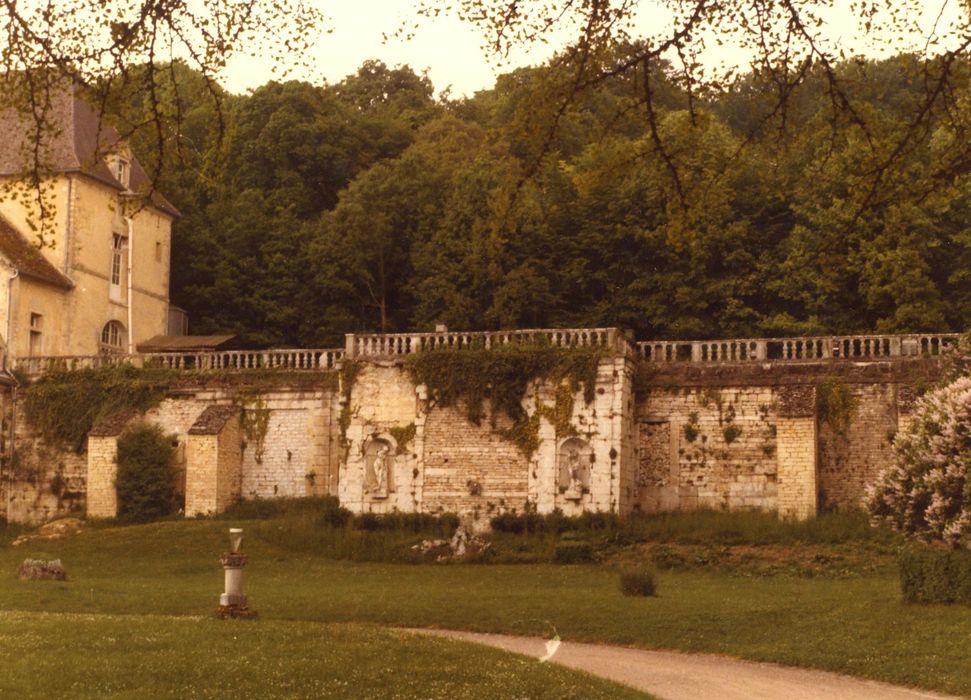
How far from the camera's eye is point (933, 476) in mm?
21938

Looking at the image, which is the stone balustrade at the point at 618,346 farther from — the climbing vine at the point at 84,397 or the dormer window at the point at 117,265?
the dormer window at the point at 117,265

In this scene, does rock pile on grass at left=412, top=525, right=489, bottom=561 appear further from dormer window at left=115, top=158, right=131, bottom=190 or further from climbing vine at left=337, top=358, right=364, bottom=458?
dormer window at left=115, top=158, right=131, bottom=190

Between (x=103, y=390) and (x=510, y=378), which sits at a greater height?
(x=510, y=378)

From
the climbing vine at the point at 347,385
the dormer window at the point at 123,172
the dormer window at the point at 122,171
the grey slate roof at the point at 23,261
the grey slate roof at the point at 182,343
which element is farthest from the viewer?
the grey slate roof at the point at 182,343

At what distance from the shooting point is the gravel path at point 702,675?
1642 centimetres

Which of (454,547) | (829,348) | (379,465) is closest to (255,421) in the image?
(379,465)

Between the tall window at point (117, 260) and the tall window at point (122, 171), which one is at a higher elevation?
the tall window at point (122, 171)

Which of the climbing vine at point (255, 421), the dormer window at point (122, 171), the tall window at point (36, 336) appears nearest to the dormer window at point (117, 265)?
the dormer window at point (122, 171)

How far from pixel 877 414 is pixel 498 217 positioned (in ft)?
82.6

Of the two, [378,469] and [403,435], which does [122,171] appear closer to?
[403,435]

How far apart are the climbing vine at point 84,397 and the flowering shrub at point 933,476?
22.7 m

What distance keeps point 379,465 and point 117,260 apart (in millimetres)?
13957

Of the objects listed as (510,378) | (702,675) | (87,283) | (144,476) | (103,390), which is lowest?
(702,675)

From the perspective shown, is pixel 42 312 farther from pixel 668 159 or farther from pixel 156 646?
pixel 668 159
